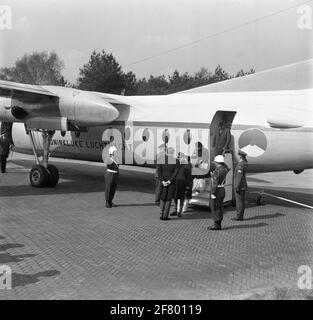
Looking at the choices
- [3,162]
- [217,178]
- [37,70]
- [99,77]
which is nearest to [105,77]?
[99,77]

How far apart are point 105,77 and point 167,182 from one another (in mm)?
52667

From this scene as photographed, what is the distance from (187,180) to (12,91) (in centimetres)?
699

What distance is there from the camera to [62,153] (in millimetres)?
18266

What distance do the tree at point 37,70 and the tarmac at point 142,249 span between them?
58558 mm

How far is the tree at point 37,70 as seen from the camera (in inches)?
Result: 2773

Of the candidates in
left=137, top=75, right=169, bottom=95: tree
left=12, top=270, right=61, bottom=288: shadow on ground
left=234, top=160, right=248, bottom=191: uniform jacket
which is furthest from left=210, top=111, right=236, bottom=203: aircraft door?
left=137, top=75, right=169, bottom=95: tree

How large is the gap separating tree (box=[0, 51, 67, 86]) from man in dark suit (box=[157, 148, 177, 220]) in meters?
60.6

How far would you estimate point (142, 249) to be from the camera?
8.80 metres

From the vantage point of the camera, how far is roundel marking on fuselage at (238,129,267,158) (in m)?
12.7

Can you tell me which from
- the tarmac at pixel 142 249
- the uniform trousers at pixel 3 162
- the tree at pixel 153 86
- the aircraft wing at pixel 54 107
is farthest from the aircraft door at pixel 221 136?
the tree at pixel 153 86

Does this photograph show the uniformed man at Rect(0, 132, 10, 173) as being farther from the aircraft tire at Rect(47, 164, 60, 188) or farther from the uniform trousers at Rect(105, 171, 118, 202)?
the uniform trousers at Rect(105, 171, 118, 202)

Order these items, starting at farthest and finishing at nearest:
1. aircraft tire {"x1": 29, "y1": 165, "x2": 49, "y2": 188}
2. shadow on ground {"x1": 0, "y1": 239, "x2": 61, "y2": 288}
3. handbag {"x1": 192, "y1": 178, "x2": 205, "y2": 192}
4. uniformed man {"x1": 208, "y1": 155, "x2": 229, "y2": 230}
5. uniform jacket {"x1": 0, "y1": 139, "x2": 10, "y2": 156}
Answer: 1. uniform jacket {"x1": 0, "y1": 139, "x2": 10, "y2": 156}
2. aircraft tire {"x1": 29, "y1": 165, "x2": 49, "y2": 188}
3. handbag {"x1": 192, "y1": 178, "x2": 205, "y2": 192}
4. uniformed man {"x1": 208, "y1": 155, "x2": 229, "y2": 230}
5. shadow on ground {"x1": 0, "y1": 239, "x2": 61, "y2": 288}

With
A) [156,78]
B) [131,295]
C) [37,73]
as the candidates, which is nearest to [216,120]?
[131,295]
